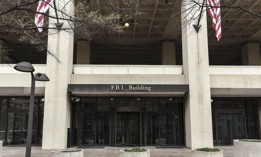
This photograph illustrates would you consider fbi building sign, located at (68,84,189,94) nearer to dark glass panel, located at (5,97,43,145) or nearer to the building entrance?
the building entrance

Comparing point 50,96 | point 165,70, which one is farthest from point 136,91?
point 50,96

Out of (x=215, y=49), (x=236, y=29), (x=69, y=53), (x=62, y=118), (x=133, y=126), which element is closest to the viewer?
(x=62, y=118)

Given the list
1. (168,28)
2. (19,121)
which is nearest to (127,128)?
(19,121)

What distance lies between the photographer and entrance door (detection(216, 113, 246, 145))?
73.4 ft

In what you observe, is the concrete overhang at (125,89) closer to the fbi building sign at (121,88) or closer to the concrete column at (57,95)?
the fbi building sign at (121,88)

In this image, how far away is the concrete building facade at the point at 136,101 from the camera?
18969mm

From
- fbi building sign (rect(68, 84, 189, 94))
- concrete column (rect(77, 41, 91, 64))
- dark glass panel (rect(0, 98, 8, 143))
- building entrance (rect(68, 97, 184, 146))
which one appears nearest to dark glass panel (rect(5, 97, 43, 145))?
dark glass panel (rect(0, 98, 8, 143))

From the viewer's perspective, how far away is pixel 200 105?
1908 centimetres

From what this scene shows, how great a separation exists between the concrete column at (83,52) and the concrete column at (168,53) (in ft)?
22.8

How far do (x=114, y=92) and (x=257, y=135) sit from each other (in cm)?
1222

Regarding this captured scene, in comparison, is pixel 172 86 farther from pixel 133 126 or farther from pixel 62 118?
pixel 62 118

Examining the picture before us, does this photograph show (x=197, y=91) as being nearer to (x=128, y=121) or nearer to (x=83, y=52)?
(x=128, y=121)

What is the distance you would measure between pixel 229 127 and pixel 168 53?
28.0 ft

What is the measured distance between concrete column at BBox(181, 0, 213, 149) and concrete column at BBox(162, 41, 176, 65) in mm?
5769
